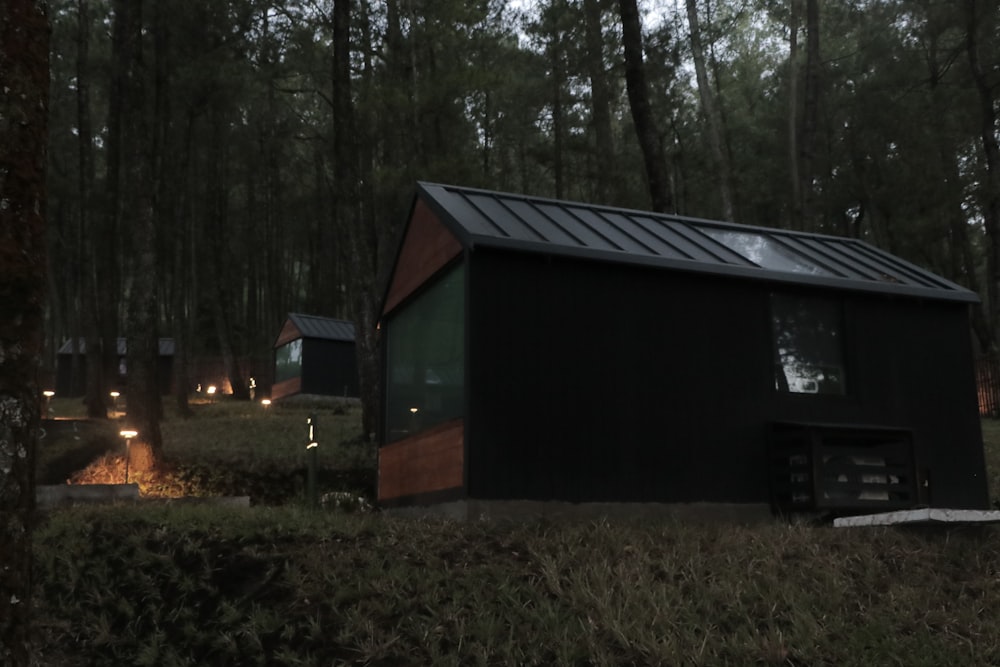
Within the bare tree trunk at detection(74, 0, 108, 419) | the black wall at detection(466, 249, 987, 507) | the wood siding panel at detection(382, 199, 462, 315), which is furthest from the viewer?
the bare tree trunk at detection(74, 0, 108, 419)

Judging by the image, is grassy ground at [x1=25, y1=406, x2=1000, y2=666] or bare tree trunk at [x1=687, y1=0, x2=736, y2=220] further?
bare tree trunk at [x1=687, y1=0, x2=736, y2=220]

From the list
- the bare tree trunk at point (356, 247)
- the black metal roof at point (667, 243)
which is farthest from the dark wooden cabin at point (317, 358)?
the black metal roof at point (667, 243)

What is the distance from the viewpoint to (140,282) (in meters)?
15.5

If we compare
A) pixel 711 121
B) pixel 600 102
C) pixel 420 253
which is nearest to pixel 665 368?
pixel 420 253

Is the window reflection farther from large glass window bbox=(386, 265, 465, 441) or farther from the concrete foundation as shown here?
the concrete foundation

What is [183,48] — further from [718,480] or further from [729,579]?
[729,579]

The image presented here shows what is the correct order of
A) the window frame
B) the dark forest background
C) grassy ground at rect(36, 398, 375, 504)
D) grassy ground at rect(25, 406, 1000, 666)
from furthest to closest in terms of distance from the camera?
the dark forest background < grassy ground at rect(36, 398, 375, 504) < the window frame < grassy ground at rect(25, 406, 1000, 666)

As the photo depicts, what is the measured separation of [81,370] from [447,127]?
64.9 ft

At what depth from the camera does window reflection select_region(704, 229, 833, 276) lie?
11.5 metres

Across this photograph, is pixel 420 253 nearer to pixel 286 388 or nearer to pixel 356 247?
pixel 356 247

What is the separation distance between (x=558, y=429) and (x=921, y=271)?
6559 mm

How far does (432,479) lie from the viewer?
34.7ft

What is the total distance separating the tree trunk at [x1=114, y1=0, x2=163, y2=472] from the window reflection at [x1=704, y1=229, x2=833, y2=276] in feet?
33.1

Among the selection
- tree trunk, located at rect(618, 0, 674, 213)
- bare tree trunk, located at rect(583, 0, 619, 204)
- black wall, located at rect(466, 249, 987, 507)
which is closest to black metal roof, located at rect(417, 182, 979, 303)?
black wall, located at rect(466, 249, 987, 507)
